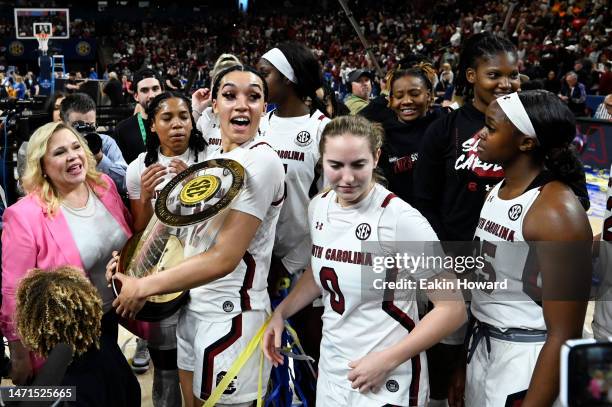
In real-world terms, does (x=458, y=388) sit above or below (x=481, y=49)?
below

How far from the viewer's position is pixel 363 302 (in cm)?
200

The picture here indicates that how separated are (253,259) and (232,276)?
10cm

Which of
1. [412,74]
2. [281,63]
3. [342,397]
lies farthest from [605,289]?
[281,63]

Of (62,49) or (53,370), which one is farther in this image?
(62,49)

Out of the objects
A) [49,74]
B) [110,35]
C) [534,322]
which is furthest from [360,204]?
[110,35]

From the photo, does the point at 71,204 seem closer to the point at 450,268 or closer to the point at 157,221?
the point at 157,221

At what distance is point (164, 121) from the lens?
3.02 metres

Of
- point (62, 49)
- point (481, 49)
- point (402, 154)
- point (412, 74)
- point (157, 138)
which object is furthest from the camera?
point (62, 49)

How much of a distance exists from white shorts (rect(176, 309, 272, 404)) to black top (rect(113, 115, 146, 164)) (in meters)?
2.49

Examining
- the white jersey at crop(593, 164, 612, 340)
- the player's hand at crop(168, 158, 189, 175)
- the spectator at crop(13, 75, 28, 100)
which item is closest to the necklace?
the player's hand at crop(168, 158, 189, 175)

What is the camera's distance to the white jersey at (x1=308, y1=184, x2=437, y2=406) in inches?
77.3

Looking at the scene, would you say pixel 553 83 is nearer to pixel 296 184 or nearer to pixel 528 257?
pixel 296 184

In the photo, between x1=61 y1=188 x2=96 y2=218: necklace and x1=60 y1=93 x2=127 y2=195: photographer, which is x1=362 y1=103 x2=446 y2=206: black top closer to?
x1=61 y1=188 x2=96 y2=218: necklace

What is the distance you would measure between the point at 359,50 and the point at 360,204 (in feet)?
78.8
